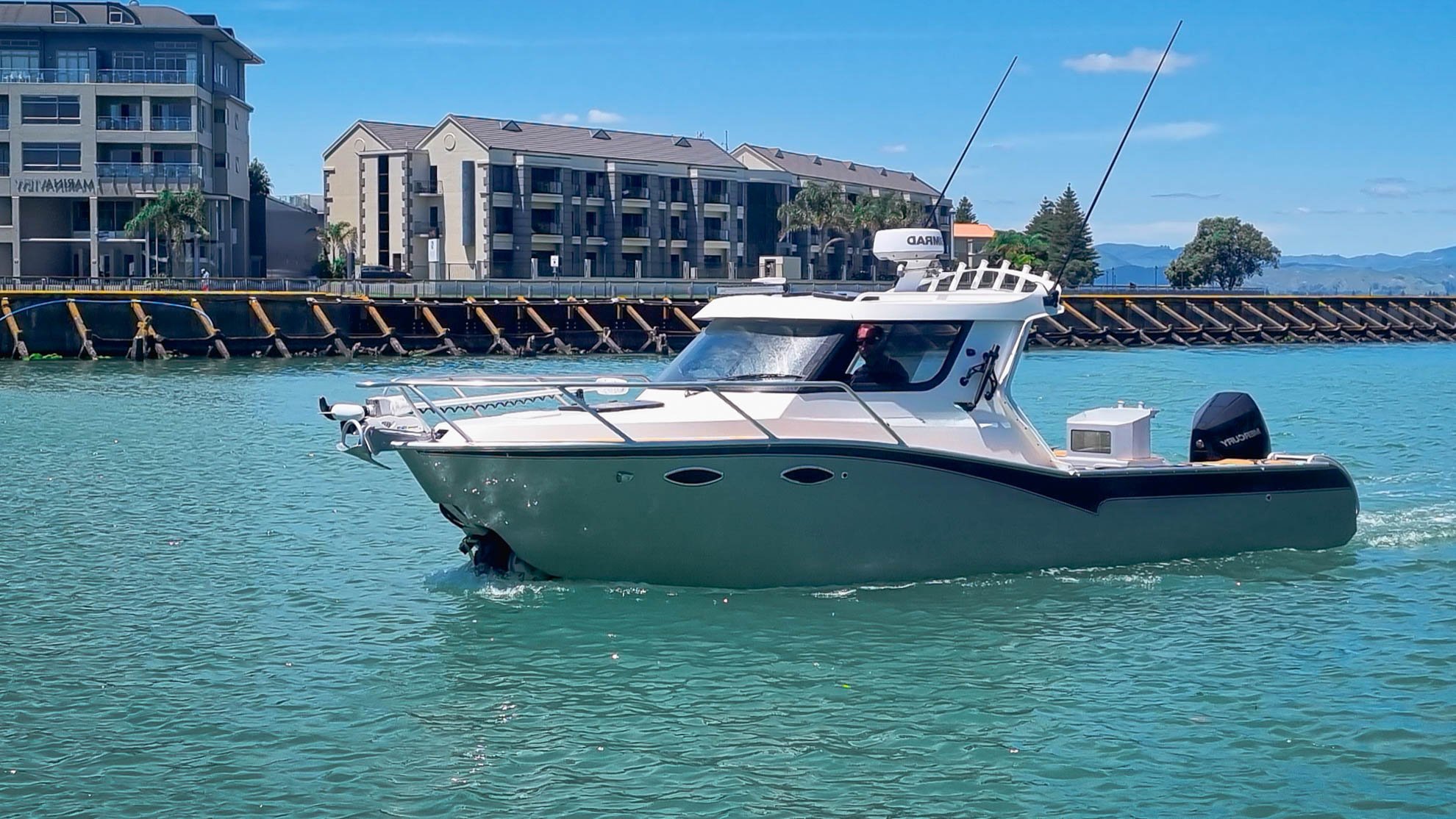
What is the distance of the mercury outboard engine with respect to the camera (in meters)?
15.9

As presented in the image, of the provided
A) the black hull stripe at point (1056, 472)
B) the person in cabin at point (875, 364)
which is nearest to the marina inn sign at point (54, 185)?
the black hull stripe at point (1056, 472)

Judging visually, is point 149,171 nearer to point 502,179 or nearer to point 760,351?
point 502,179

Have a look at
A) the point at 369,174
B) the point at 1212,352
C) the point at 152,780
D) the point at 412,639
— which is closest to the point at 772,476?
the point at 412,639

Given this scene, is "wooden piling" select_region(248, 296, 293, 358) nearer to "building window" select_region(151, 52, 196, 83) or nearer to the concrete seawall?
the concrete seawall

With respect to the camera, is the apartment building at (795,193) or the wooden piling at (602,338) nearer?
the wooden piling at (602,338)

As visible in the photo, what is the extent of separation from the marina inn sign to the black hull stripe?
3169 inches

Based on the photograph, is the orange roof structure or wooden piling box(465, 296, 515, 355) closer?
wooden piling box(465, 296, 515, 355)

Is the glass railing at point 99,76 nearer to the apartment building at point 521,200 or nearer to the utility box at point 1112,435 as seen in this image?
the apartment building at point 521,200

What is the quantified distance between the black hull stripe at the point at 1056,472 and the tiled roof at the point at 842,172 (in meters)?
99.9

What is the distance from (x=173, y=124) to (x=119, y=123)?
2.99 meters

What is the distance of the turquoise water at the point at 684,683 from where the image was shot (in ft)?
31.0

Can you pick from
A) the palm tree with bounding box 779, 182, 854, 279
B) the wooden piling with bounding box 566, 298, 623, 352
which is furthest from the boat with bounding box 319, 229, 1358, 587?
the palm tree with bounding box 779, 182, 854, 279

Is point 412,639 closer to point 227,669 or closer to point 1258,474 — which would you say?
point 227,669

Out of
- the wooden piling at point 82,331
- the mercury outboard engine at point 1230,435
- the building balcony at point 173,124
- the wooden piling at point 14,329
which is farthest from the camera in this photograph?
the building balcony at point 173,124
